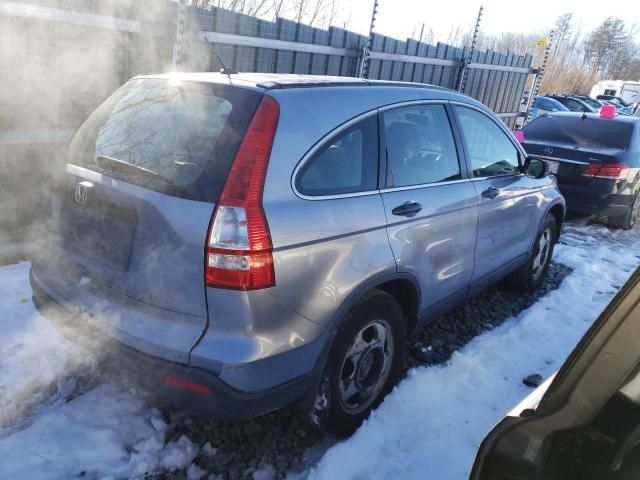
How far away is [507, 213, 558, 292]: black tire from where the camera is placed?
457cm

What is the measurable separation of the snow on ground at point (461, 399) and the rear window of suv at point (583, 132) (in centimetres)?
291

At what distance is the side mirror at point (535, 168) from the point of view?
3947 millimetres

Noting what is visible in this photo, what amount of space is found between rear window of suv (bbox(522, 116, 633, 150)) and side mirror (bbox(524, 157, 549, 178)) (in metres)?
3.65

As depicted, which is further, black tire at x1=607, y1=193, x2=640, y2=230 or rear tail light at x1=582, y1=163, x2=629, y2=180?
black tire at x1=607, y1=193, x2=640, y2=230

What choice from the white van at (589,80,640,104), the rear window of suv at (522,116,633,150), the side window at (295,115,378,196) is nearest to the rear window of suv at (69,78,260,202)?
the side window at (295,115,378,196)

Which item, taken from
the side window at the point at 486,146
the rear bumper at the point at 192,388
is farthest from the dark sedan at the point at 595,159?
the rear bumper at the point at 192,388

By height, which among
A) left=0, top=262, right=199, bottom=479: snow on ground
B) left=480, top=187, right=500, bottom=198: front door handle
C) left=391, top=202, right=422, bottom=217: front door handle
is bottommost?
left=0, top=262, right=199, bottom=479: snow on ground

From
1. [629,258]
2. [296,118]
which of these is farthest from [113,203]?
[629,258]

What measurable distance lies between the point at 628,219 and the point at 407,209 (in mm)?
6167

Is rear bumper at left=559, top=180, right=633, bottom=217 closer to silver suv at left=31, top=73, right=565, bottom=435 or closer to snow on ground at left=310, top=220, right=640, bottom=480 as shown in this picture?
snow on ground at left=310, top=220, right=640, bottom=480

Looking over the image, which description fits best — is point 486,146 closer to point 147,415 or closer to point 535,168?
point 535,168

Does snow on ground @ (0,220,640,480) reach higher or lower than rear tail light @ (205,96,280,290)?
lower

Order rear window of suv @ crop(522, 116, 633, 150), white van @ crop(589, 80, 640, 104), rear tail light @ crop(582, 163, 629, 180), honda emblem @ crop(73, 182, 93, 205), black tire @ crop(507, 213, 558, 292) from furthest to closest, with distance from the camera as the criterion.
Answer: white van @ crop(589, 80, 640, 104), rear window of suv @ crop(522, 116, 633, 150), rear tail light @ crop(582, 163, 629, 180), black tire @ crop(507, 213, 558, 292), honda emblem @ crop(73, 182, 93, 205)

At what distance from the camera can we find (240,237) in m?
1.96
